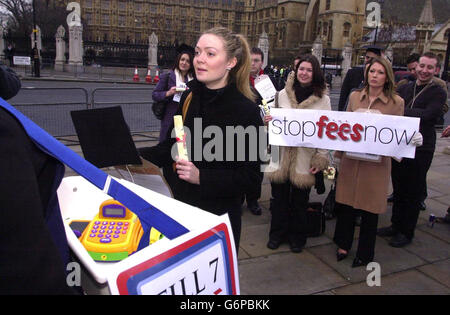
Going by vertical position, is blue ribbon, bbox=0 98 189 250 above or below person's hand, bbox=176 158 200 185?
above

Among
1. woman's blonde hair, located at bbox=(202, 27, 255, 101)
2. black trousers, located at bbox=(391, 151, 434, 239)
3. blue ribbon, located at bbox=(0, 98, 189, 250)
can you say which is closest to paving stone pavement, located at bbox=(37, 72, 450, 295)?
black trousers, located at bbox=(391, 151, 434, 239)

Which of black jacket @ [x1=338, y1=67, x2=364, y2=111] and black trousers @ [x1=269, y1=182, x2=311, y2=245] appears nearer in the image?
black trousers @ [x1=269, y1=182, x2=311, y2=245]

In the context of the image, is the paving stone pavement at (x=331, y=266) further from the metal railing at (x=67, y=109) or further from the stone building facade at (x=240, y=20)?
the stone building facade at (x=240, y=20)

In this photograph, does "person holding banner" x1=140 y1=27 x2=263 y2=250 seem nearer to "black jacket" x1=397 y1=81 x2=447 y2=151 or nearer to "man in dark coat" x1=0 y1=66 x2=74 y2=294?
"man in dark coat" x1=0 y1=66 x2=74 y2=294

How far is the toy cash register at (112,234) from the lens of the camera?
68.4 inches

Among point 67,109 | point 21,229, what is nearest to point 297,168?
point 21,229

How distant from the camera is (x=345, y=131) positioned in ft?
12.7

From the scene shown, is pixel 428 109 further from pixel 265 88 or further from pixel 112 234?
pixel 112 234

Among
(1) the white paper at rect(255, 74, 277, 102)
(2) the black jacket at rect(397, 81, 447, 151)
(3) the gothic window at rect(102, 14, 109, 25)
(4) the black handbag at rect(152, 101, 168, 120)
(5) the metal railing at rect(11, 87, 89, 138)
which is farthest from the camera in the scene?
(3) the gothic window at rect(102, 14, 109, 25)

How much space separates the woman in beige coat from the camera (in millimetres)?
3799

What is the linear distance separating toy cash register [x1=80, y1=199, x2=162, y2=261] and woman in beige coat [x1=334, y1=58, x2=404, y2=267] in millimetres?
2606

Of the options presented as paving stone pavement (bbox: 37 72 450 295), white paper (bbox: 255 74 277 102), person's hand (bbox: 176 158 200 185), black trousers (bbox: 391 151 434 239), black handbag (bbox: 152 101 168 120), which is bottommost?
paving stone pavement (bbox: 37 72 450 295)

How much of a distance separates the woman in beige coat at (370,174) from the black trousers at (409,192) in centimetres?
87
